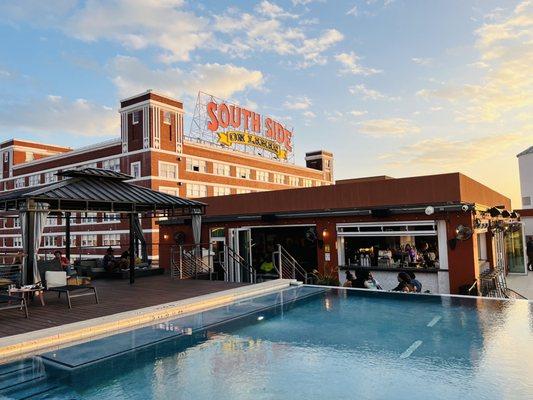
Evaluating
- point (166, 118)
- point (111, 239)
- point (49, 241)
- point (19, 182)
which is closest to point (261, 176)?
point (166, 118)

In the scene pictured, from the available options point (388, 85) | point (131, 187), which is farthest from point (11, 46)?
point (388, 85)

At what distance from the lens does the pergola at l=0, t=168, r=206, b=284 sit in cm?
980

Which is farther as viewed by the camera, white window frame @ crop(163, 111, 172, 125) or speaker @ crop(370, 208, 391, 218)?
white window frame @ crop(163, 111, 172, 125)

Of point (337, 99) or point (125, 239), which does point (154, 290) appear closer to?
point (337, 99)

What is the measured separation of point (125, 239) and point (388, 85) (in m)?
33.1

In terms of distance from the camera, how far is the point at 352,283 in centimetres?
1376

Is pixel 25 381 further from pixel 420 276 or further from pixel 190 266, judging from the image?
pixel 420 276

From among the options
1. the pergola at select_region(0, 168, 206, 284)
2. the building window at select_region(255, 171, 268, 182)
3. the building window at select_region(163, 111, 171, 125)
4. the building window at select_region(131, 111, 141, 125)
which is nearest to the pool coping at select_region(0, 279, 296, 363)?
the pergola at select_region(0, 168, 206, 284)

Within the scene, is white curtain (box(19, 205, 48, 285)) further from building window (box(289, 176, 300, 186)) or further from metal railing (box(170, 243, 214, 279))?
building window (box(289, 176, 300, 186))

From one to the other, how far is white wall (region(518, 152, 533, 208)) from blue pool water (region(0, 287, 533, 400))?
47.8 m

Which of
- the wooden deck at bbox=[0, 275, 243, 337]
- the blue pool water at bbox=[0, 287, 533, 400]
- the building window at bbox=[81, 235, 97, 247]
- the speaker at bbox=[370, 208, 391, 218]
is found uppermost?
the speaker at bbox=[370, 208, 391, 218]

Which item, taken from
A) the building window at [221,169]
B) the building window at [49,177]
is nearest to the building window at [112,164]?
the building window at [49,177]

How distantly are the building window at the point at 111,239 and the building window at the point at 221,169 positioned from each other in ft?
44.7

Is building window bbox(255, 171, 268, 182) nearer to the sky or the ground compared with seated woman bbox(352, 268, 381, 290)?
nearer to the sky
